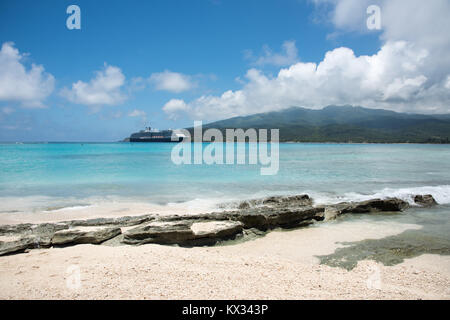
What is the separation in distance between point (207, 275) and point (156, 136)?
16117 cm

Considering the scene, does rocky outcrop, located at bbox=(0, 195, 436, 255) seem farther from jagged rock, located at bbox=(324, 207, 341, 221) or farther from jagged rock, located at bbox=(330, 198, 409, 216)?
jagged rock, located at bbox=(330, 198, 409, 216)

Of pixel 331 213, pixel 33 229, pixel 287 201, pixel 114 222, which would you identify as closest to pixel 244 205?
pixel 287 201

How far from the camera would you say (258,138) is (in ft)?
610

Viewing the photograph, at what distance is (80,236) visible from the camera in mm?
7082

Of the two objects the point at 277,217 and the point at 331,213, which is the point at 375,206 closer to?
the point at 331,213

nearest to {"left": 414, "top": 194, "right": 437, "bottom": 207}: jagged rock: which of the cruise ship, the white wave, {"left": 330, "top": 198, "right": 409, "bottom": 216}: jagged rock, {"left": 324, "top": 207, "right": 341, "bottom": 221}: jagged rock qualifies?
the white wave

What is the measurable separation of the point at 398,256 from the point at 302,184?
39.4 ft

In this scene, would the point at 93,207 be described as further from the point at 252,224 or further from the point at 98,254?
the point at 252,224

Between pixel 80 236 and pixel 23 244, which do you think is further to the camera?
pixel 80 236

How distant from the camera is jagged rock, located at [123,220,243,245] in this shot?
276 inches

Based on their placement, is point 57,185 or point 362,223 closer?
point 362,223

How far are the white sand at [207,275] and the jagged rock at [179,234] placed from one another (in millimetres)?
395

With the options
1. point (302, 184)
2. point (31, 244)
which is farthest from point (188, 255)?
point (302, 184)
